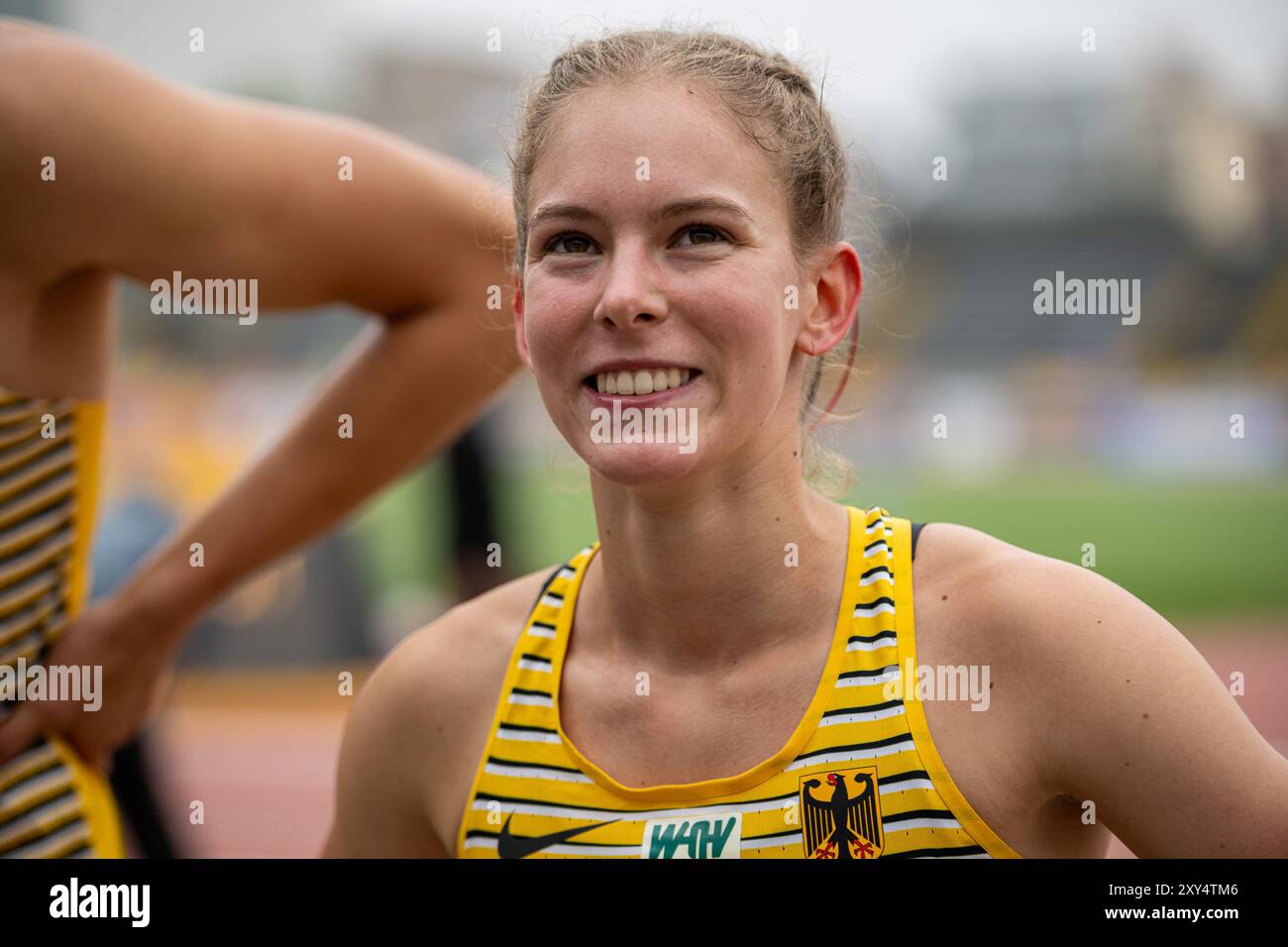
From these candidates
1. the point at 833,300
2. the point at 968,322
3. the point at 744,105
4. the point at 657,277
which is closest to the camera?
the point at 657,277

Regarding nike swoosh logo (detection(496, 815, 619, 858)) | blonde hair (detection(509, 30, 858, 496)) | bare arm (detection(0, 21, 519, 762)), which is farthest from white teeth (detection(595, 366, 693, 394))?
bare arm (detection(0, 21, 519, 762))

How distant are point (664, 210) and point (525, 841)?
770mm

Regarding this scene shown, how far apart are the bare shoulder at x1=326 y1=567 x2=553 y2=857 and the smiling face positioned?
355 mm

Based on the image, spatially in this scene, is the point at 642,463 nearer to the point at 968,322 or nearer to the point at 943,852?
the point at 943,852

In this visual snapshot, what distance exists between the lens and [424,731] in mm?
1815

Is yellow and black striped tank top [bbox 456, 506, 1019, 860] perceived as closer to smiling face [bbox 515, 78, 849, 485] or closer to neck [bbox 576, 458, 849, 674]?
neck [bbox 576, 458, 849, 674]

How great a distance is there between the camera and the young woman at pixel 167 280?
1754 mm

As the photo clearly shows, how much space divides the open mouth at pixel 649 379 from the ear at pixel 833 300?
0.24 metres

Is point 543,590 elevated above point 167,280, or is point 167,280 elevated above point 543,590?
point 167,280

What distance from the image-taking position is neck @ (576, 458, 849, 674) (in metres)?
1.70

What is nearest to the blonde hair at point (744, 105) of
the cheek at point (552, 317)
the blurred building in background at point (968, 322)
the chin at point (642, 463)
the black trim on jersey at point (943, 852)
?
the cheek at point (552, 317)

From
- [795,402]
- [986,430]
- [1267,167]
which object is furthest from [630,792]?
[1267,167]

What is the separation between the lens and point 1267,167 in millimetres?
32125

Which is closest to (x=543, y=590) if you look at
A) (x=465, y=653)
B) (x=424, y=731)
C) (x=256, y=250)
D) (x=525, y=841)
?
(x=465, y=653)
